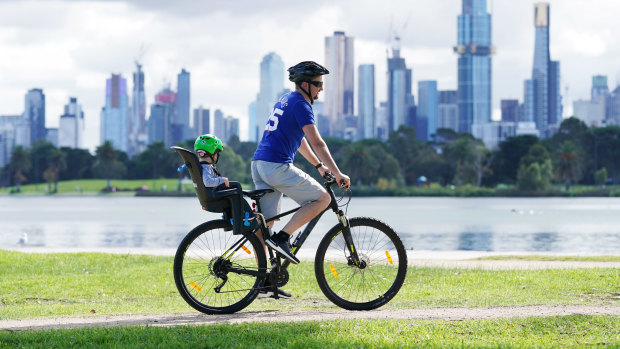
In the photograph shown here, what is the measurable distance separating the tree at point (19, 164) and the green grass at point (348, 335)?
18792 cm

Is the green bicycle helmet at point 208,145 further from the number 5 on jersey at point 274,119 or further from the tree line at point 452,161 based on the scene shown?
the tree line at point 452,161

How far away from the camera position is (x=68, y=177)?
7367 inches

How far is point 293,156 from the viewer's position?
27.1 ft

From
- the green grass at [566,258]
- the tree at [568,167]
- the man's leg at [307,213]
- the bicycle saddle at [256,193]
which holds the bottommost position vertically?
the green grass at [566,258]

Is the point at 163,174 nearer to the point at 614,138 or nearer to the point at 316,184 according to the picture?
the point at 614,138

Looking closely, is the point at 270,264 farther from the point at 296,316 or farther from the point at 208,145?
the point at 208,145

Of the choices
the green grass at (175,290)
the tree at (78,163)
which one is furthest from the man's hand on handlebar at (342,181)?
the tree at (78,163)

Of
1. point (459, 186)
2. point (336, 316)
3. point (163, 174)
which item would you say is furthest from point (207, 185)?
point (163, 174)

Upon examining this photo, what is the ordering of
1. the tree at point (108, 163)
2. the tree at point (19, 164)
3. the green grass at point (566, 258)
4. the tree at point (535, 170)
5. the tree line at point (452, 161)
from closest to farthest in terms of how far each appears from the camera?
the green grass at point (566, 258), the tree at point (535, 170), the tree line at point (452, 161), the tree at point (108, 163), the tree at point (19, 164)

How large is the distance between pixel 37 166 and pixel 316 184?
617 ft

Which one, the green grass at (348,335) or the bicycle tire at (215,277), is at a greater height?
the bicycle tire at (215,277)

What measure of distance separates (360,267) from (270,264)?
90 cm

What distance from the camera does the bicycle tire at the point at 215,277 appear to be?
27.2ft

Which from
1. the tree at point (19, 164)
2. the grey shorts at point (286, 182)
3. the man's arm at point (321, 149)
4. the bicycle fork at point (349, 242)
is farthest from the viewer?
the tree at point (19, 164)
